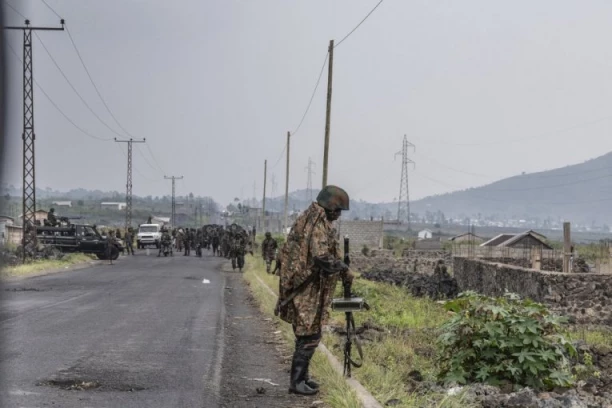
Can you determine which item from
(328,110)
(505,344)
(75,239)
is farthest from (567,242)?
(75,239)

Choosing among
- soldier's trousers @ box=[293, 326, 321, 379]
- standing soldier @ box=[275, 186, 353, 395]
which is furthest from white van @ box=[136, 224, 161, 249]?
standing soldier @ box=[275, 186, 353, 395]

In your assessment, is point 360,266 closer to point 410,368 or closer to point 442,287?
point 442,287

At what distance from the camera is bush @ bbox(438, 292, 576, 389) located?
9852 mm

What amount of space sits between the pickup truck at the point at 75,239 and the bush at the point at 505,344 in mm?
36255

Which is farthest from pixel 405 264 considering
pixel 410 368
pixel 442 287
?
pixel 410 368

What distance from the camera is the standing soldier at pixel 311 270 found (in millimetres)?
8453

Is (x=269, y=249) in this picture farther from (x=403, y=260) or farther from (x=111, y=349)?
(x=403, y=260)

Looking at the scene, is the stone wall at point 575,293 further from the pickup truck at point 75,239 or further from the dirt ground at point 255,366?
the pickup truck at point 75,239

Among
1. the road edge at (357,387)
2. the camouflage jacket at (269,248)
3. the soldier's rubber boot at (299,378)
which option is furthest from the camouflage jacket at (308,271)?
the camouflage jacket at (269,248)

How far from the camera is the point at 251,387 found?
933cm

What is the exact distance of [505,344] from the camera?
388 inches

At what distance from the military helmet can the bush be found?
229 centimetres

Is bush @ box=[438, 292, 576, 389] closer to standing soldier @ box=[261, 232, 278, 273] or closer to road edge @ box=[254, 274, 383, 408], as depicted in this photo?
road edge @ box=[254, 274, 383, 408]

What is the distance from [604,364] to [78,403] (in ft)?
36.0
